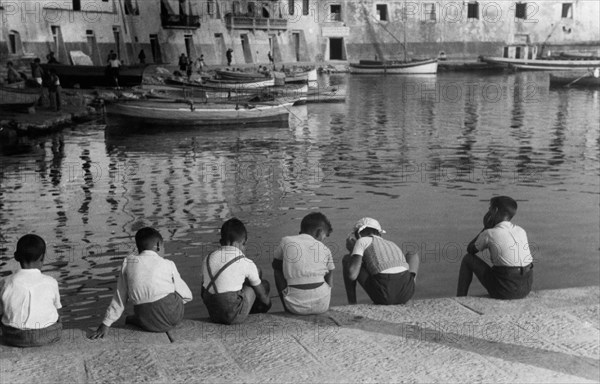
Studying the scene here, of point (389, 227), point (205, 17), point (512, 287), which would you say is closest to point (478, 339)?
point (512, 287)

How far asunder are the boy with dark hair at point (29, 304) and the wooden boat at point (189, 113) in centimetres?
2214

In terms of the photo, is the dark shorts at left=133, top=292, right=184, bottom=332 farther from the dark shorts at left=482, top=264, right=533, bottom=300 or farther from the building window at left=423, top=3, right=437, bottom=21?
the building window at left=423, top=3, right=437, bottom=21

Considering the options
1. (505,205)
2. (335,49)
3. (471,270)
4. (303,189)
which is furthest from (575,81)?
(505,205)

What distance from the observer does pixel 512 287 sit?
23.7 feet

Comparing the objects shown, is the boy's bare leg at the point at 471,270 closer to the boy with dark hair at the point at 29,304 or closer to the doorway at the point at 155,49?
the boy with dark hair at the point at 29,304

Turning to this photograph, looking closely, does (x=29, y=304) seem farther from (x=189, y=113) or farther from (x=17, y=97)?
(x=17, y=97)

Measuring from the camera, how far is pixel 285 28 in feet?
209

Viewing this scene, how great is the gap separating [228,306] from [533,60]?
66.2m

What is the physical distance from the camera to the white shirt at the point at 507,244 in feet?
23.4

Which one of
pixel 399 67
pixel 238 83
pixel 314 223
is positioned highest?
pixel 314 223

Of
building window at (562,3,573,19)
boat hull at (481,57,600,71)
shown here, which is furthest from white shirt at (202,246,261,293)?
building window at (562,3,573,19)

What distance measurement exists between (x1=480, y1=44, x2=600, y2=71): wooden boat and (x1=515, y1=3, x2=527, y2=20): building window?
3322 millimetres

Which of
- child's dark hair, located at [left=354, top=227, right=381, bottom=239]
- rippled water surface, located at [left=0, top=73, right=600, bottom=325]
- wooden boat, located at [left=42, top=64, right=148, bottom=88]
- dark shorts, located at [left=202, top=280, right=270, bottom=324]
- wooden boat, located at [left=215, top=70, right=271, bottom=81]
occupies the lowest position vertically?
rippled water surface, located at [left=0, top=73, right=600, bottom=325]

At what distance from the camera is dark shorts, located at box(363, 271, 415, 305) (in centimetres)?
707
